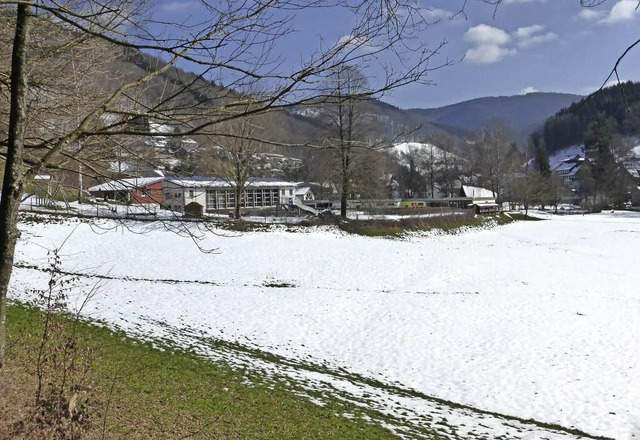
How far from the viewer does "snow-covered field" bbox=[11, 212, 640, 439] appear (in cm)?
799

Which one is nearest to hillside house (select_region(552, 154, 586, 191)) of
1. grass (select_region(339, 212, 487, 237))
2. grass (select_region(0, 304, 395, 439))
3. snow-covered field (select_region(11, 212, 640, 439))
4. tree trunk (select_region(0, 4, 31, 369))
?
grass (select_region(339, 212, 487, 237))

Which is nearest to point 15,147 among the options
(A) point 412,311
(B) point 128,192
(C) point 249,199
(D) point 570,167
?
(B) point 128,192

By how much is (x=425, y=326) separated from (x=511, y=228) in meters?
28.8

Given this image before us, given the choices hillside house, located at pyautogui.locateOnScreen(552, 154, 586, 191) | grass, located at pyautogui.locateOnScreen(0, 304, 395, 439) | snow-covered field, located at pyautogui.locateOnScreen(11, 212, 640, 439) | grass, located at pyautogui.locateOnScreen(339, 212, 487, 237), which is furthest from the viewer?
hillside house, located at pyautogui.locateOnScreen(552, 154, 586, 191)

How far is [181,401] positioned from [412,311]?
8.79 metres

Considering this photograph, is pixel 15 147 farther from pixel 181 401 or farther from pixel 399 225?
pixel 399 225

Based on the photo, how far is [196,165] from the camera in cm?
432

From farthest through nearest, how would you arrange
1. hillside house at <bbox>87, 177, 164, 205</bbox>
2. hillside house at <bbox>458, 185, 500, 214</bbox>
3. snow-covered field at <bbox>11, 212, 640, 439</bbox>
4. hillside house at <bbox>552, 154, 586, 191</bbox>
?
hillside house at <bbox>552, 154, 586, 191</bbox> < hillside house at <bbox>458, 185, 500, 214</bbox> < snow-covered field at <bbox>11, 212, 640, 439</bbox> < hillside house at <bbox>87, 177, 164, 205</bbox>

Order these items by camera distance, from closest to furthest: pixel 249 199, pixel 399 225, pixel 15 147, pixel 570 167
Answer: pixel 15 147, pixel 399 225, pixel 249 199, pixel 570 167

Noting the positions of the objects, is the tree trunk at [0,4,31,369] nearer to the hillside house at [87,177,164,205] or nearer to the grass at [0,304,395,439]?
the hillside house at [87,177,164,205]

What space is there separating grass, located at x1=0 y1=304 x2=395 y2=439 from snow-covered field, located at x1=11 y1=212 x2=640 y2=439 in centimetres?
112

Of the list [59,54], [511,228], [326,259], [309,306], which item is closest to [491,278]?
[326,259]

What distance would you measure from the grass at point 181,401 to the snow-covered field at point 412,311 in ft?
3.67

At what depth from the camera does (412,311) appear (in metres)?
13.5
